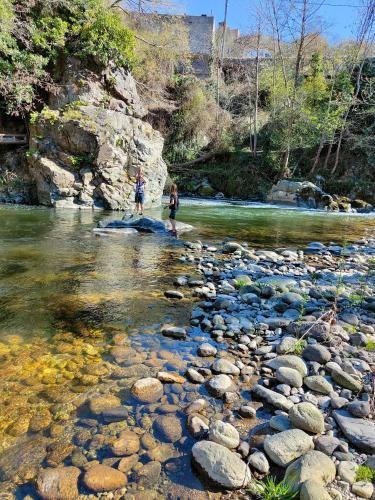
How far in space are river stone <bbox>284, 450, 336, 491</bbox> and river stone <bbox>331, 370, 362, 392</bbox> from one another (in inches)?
42.5

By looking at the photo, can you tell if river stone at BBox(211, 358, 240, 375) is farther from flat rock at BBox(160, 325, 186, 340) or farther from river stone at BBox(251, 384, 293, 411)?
flat rock at BBox(160, 325, 186, 340)

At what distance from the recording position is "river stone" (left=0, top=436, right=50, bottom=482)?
7.32 feet

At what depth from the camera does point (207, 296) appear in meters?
5.61

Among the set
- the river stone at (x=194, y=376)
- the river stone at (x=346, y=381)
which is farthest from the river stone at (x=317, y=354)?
the river stone at (x=194, y=376)

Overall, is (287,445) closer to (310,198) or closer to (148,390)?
(148,390)

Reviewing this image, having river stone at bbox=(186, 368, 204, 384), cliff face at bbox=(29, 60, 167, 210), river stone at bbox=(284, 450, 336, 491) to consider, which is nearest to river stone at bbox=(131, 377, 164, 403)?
river stone at bbox=(186, 368, 204, 384)

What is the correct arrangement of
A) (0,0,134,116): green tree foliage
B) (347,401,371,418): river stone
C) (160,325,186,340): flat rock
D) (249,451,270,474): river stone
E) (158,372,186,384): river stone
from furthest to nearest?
(0,0,134,116): green tree foliage < (160,325,186,340): flat rock < (158,372,186,384): river stone < (347,401,371,418): river stone < (249,451,270,474): river stone

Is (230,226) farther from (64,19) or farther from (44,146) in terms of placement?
(64,19)

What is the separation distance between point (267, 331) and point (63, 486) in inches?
115

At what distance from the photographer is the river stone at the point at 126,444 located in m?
2.45

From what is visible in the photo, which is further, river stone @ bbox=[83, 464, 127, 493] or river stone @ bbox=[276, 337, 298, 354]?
river stone @ bbox=[276, 337, 298, 354]

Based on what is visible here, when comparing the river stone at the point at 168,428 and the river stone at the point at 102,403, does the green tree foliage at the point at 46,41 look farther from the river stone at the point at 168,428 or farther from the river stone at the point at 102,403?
the river stone at the point at 168,428

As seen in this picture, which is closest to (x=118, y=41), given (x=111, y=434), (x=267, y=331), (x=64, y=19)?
(x=64, y=19)

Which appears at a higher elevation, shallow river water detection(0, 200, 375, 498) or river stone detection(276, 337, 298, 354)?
river stone detection(276, 337, 298, 354)
